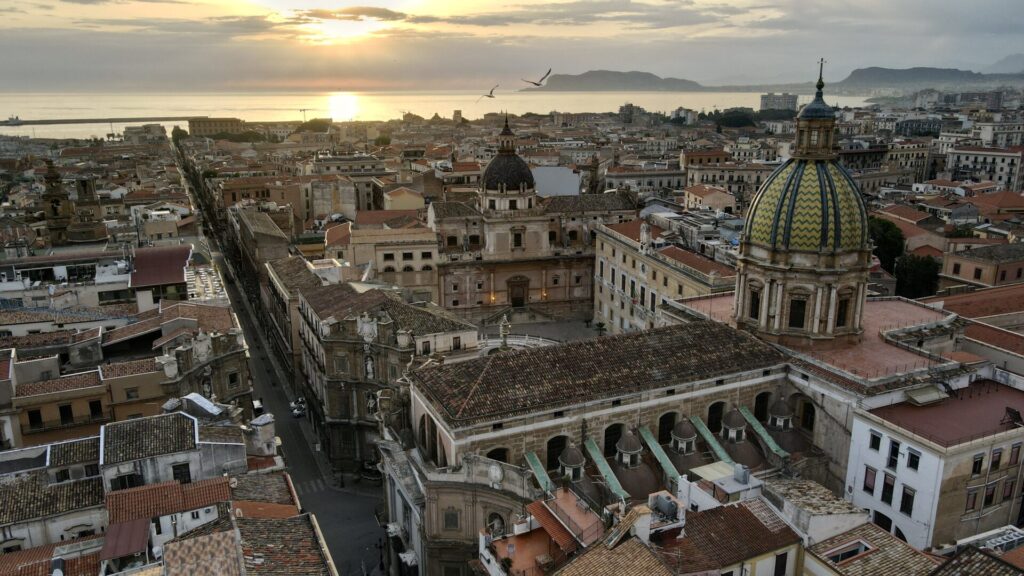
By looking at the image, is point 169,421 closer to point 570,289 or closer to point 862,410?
point 862,410

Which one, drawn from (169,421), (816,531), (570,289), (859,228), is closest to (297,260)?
(570,289)

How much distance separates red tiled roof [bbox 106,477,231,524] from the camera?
23.2 meters

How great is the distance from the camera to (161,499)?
23781 millimetres

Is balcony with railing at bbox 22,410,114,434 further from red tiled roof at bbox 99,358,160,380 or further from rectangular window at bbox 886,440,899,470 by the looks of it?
rectangular window at bbox 886,440,899,470

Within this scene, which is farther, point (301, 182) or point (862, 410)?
point (301, 182)

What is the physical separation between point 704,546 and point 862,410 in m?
11.6

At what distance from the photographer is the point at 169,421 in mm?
27312

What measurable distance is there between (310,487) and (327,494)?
1.25 m

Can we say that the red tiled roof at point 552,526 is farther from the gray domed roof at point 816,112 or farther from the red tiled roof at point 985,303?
the red tiled roof at point 985,303

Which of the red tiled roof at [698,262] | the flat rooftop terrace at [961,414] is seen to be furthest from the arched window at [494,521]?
the red tiled roof at [698,262]

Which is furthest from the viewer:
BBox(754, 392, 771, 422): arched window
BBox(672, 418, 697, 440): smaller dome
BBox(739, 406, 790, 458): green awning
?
BBox(754, 392, 771, 422): arched window

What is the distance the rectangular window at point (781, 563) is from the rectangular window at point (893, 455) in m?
8.76

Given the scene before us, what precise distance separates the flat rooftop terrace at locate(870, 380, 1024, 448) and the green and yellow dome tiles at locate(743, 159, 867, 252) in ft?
23.6

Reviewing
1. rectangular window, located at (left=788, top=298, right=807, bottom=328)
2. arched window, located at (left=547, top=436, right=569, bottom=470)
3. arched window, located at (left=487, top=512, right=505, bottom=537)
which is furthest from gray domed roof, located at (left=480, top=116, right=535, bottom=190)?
arched window, located at (left=487, top=512, right=505, bottom=537)
